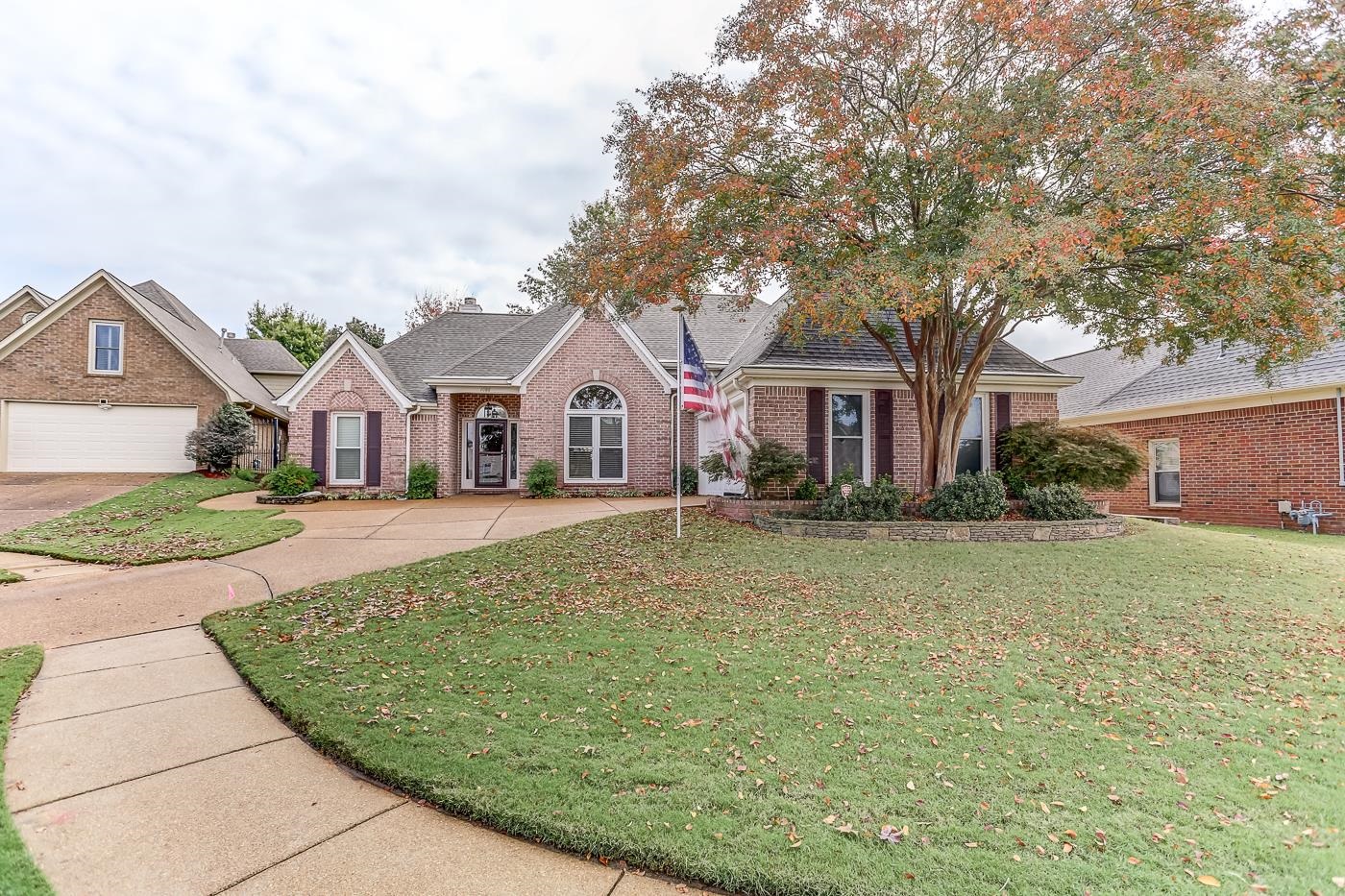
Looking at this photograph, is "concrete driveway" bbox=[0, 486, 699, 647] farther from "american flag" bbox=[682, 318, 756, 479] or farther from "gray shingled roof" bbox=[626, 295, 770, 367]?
"gray shingled roof" bbox=[626, 295, 770, 367]

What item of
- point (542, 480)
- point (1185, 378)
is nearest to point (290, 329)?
point (542, 480)

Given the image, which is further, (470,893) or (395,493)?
(395,493)

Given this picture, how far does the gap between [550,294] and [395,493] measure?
535 inches

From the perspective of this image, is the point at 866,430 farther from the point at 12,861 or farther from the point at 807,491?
the point at 12,861

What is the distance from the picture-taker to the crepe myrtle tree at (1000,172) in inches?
282

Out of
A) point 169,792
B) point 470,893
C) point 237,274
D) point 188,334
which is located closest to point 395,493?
point 188,334

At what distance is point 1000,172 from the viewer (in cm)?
855

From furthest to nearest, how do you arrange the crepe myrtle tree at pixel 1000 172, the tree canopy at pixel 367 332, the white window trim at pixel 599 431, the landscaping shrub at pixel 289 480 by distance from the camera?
the tree canopy at pixel 367 332
the white window trim at pixel 599 431
the landscaping shrub at pixel 289 480
the crepe myrtle tree at pixel 1000 172

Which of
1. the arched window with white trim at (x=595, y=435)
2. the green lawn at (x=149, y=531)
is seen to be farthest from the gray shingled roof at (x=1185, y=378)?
the green lawn at (x=149, y=531)

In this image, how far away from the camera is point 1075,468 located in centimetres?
1146

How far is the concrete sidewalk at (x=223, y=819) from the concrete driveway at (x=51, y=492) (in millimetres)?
11695

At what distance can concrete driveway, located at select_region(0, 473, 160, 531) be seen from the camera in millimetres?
12477

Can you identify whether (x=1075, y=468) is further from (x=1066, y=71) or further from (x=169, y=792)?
(x=169, y=792)

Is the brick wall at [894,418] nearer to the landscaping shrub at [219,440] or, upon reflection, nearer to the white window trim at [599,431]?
the white window trim at [599,431]
